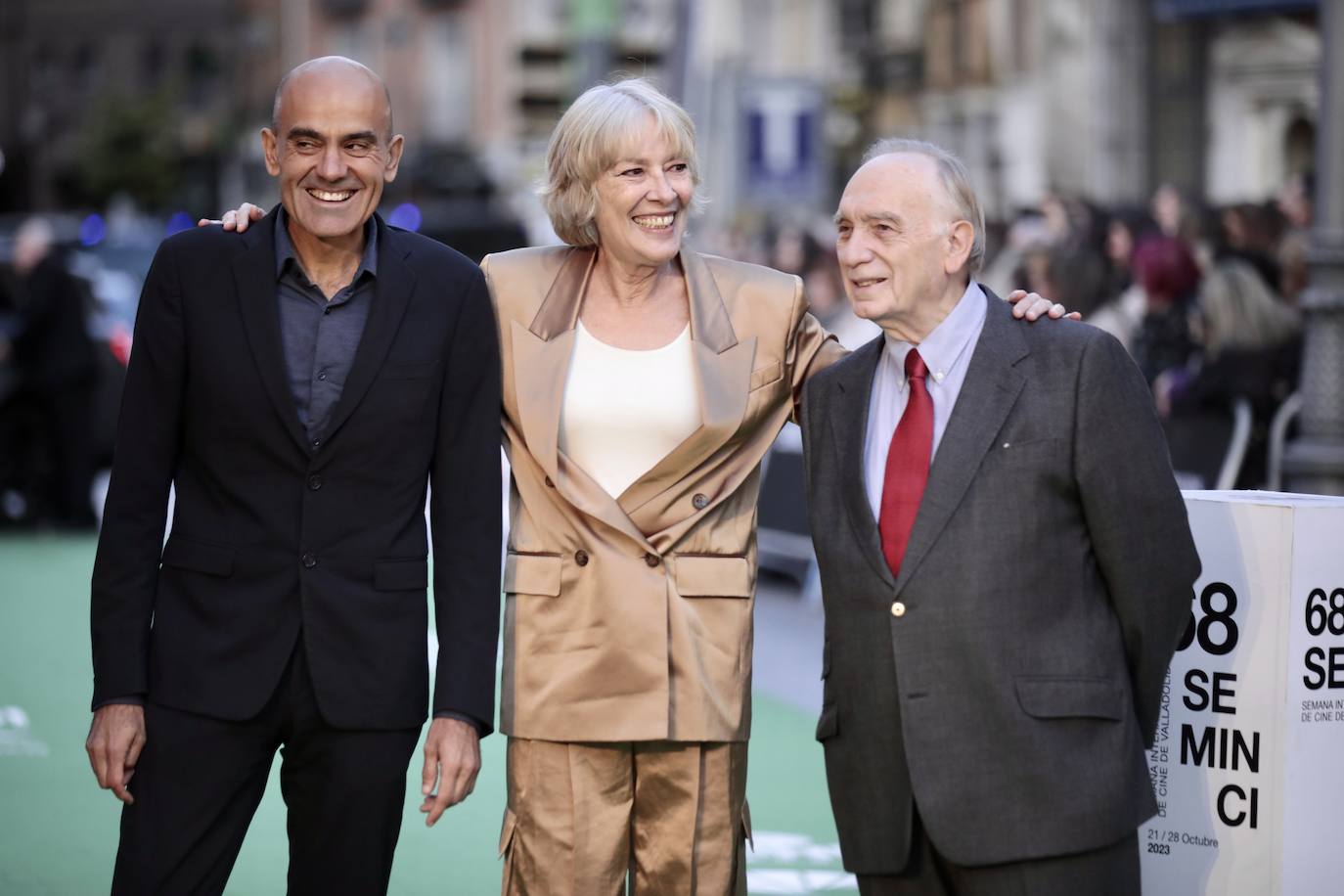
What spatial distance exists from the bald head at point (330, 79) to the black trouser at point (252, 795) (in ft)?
3.62

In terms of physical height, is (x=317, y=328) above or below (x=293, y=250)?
below

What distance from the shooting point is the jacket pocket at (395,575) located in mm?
4168

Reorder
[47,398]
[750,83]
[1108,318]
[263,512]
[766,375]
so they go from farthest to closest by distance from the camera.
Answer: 1. [750,83]
2. [47,398]
3. [1108,318]
4. [766,375]
5. [263,512]

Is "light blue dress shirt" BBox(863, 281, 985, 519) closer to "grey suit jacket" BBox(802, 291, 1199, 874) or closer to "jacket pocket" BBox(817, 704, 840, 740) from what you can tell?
"grey suit jacket" BBox(802, 291, 1199, 874)

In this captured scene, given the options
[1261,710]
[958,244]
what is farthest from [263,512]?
[1261,710]

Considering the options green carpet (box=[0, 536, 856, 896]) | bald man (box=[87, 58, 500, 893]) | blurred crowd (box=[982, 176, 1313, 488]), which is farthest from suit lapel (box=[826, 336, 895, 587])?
blurred crowd (box=[982, 176, 1313, 488])

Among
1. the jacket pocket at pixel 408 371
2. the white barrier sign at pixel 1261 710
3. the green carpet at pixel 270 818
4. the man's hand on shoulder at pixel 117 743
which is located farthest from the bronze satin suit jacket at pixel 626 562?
the green carpet at pixel 270 818

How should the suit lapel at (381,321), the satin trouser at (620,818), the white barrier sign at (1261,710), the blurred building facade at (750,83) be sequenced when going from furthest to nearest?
1. the blurred building facade at (750,83)
2. the white barrier sign at (1261,710)
3. the satin trouser at (620,818)
4. the suit lapel at (381,321)

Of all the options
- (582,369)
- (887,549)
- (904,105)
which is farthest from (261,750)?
(904,105)

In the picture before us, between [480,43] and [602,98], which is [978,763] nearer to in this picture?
[602,98]

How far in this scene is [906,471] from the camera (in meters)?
4.18

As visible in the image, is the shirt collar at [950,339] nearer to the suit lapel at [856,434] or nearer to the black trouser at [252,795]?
the suit lapel at [856,434]

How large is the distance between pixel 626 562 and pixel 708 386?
1.35ft

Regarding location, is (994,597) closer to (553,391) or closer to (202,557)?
(553,391)
